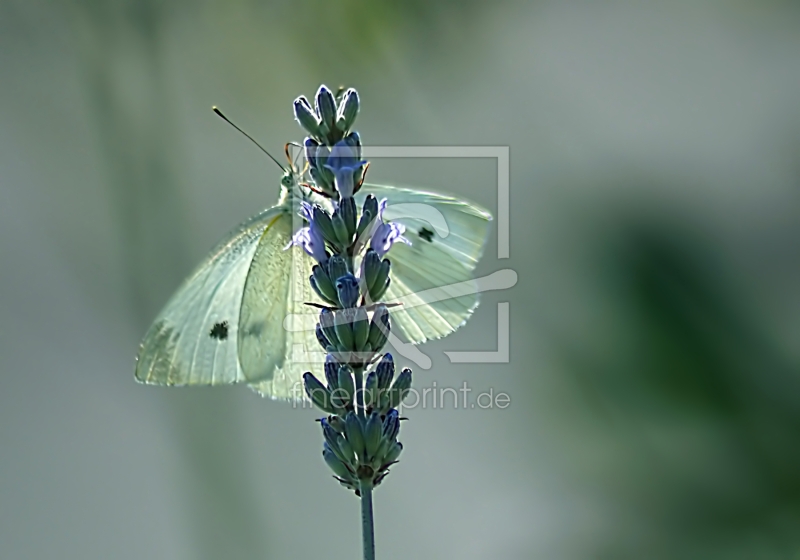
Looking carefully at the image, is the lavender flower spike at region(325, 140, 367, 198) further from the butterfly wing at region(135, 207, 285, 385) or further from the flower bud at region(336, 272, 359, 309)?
the butterfly wing at region(135, 207, 285, 385)

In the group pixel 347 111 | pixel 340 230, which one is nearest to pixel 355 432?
pixel 340 230

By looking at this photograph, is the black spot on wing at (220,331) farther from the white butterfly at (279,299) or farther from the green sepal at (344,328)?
the green sepal at (344,328)

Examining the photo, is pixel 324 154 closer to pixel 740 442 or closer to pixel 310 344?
pixel 310 344

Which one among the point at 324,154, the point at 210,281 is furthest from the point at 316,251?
the point at 210,281

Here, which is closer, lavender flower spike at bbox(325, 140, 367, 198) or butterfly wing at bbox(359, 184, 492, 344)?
lavender flower spike at bbox(325, 140, 367, 198)

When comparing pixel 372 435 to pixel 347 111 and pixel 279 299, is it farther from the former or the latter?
pixel 279 299

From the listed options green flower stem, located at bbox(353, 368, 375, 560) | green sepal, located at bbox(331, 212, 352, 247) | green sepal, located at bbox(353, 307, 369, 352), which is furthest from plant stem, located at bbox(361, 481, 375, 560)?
green sepal, located at bbox(331, 212, 352, 247)

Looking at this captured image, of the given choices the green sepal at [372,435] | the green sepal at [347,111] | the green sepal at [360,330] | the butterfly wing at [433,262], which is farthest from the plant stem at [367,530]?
the butterfly wing at [433,262]
